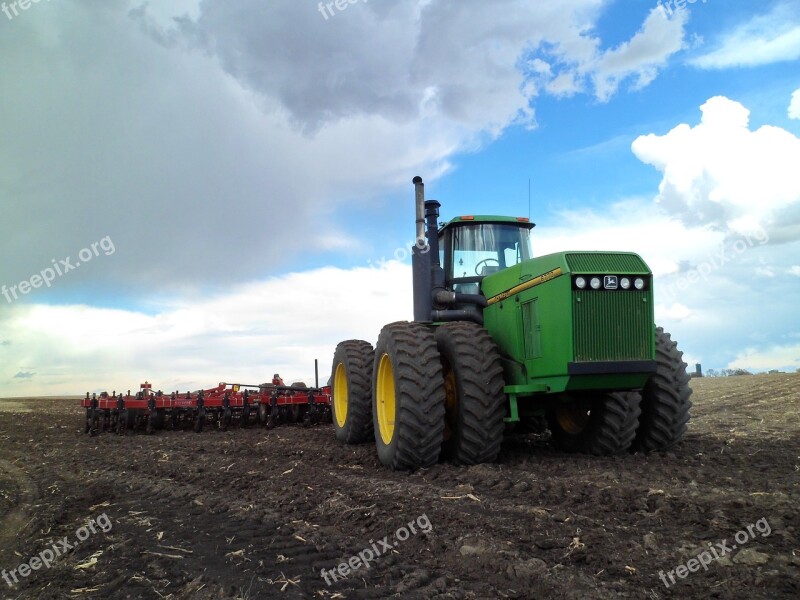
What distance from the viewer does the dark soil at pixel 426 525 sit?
3838 millimetres

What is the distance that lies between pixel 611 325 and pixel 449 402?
2.05m

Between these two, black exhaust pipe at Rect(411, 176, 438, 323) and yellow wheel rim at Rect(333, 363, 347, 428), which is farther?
yellow wheel rim at Rect(333, 363, 347, 428)

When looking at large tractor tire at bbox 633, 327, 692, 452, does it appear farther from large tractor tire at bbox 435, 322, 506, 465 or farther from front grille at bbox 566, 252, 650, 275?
large tractor tire at bbox 435, 322, 506, 465

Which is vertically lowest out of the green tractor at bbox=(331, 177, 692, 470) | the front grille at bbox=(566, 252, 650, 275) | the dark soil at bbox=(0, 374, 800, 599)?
the dark soil at bbox=(0, 374, 800, 599)

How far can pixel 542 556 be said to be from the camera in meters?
4.11

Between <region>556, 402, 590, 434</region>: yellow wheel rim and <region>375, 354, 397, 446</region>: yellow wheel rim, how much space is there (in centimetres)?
201

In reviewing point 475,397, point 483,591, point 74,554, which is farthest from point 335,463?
point 483,591

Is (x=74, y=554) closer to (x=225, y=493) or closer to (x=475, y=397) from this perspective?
(x=225, y=493)

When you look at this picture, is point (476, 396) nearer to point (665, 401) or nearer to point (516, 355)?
point (516, 355)

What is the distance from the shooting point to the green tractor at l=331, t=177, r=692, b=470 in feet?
21.4

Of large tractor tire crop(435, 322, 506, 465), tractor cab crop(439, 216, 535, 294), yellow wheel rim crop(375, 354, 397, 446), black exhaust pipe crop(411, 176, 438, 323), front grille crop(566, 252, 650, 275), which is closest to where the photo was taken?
front grille crop(566, 252, 650, 275)

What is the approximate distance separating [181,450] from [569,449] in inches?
233

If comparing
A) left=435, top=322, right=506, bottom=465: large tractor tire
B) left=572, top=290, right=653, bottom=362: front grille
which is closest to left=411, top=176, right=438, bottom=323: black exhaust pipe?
left=435, top=322, right=506, bottom=465: large tractor tire

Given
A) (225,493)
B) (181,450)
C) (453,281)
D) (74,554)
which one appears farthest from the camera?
(181,450)
